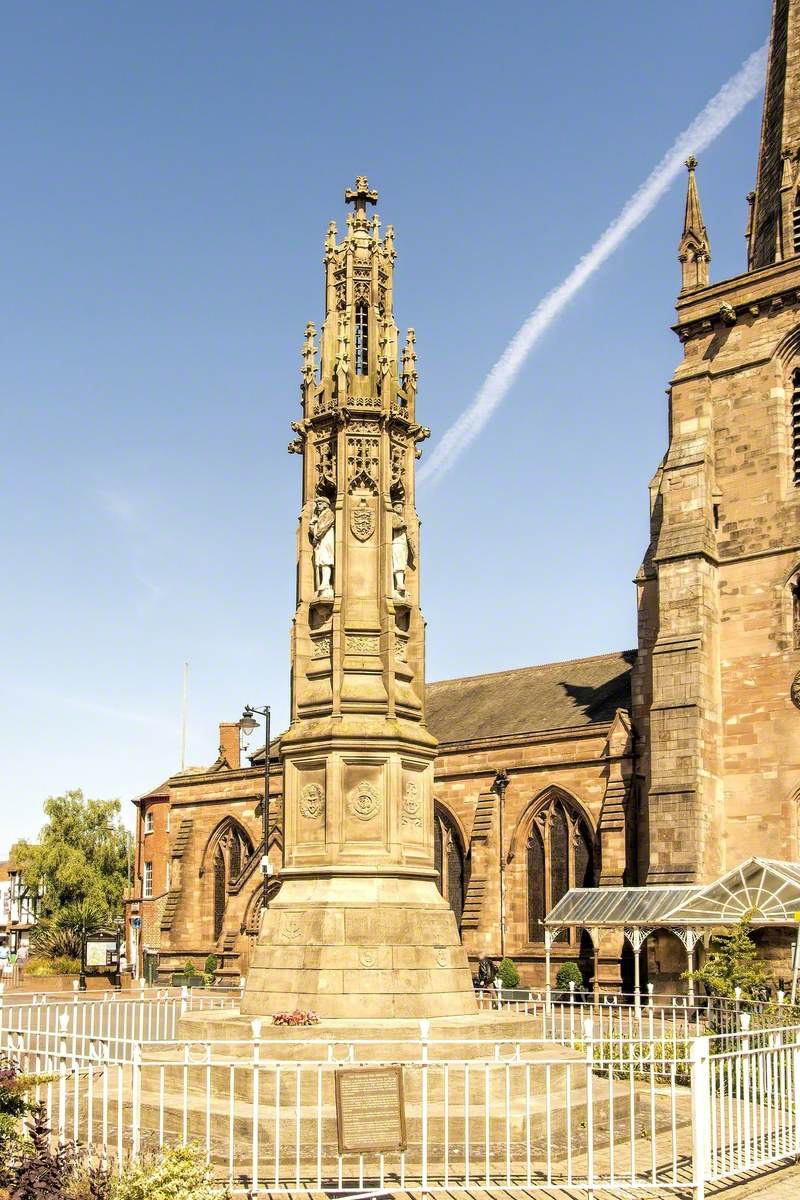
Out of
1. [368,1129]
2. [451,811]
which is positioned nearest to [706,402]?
[451,811]

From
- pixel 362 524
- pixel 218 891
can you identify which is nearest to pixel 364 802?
pixel 362 524

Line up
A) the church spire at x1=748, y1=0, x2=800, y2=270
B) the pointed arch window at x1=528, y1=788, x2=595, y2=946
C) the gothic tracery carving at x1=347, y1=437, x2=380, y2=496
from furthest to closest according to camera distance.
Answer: the pointed arch window at x1=528, y1=788, x2=595, y2=946, the church spire at x1=748, y1=0, x2=800, y2=270, the gothic tracery carving at x1=347, y1=437, x2=380, y2=496

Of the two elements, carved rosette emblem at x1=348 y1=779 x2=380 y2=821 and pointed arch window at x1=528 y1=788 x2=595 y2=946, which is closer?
carved rosette emblem at x1=348 y1=779 x2=380 y2=821

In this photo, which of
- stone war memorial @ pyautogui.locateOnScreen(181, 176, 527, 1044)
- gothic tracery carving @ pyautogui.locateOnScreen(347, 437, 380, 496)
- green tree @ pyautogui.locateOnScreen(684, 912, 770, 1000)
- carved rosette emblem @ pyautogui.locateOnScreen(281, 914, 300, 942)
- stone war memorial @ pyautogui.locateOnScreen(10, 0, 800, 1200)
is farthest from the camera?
green tree @ pyautogui.locateOnScreen(684, 912, 770, 1000)

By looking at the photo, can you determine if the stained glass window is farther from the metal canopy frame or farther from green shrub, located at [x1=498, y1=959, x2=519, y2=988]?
the metal canopy frame

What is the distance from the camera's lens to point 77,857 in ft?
215

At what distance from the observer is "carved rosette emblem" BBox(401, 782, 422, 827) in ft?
51.4

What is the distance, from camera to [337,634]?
16.0 m

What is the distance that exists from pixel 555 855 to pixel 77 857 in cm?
3624

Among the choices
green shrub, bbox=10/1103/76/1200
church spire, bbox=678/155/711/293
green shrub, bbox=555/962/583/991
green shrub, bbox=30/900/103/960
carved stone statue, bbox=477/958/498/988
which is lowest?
green shrub, bbox=30/900/103/960

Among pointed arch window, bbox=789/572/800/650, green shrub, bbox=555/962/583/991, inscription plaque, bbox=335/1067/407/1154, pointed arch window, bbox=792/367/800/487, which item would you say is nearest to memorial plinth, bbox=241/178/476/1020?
inscription plaque, bbox=335/1067/407/1154

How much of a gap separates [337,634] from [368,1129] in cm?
766

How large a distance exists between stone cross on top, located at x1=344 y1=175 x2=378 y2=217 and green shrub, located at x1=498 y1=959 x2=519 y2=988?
76.7ft

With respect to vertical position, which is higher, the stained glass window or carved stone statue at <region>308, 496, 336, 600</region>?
carved stone statue at <region>308, 496, 336, 600</region>
